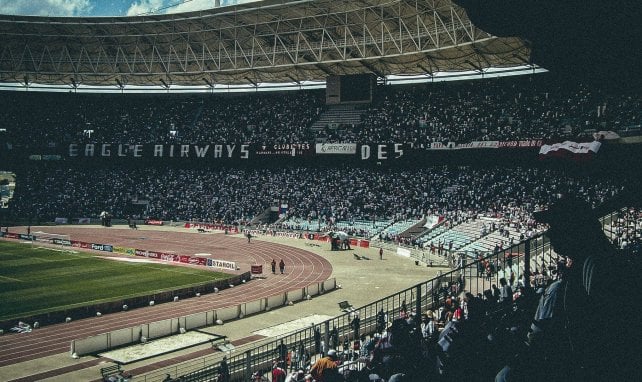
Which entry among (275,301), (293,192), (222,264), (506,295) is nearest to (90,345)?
(275,301)

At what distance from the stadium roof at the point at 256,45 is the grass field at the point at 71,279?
2658cm

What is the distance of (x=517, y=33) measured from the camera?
700 centimetres

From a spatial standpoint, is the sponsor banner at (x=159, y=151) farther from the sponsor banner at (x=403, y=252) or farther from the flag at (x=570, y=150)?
the flag at (x=570, y=150)

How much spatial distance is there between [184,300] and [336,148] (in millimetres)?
32966

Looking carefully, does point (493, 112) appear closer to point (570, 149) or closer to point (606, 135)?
point (570, 149)

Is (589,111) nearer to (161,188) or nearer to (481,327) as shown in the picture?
(481,327)

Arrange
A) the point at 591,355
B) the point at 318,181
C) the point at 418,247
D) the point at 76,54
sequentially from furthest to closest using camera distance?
the point at 76,54, the point at 318,181, the point at 418,247, the point at 591,355

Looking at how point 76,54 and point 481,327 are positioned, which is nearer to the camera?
point 481,327

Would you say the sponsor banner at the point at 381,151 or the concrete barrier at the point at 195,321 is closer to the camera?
the concrete barrier at the point at 195,321

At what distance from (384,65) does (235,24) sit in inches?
628

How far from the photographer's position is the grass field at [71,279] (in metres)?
25.3

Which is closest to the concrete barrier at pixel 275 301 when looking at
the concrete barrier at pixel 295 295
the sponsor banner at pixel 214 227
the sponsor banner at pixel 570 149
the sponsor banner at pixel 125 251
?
the concrete barrier at pixel 295 295

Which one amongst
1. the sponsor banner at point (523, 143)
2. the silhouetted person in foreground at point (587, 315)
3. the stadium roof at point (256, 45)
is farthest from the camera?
the stadium roof at point (256, 45)

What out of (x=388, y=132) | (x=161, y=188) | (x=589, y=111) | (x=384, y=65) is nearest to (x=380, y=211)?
(x=388, y=132)
